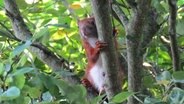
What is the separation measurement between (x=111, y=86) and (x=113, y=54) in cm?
8

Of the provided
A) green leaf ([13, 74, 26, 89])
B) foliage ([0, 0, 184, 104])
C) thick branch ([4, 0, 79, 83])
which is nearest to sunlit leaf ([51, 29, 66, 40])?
foliage ([0, 0, 184, 104])

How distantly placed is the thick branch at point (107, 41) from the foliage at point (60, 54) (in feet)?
0.21

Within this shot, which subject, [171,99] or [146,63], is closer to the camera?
[171,99]

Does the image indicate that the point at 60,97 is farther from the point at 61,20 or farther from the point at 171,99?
the point at 61,20

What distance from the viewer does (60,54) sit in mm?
1428

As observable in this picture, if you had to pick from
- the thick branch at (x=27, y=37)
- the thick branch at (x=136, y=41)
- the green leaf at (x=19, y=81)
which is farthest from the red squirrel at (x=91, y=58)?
the green leaf at (x=19, y=81)

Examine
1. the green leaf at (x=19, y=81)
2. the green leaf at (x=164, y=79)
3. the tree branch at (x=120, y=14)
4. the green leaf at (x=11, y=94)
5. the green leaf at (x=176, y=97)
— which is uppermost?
the tree branch at (x=120, y=14)

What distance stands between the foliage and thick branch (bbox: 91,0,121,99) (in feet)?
0.21

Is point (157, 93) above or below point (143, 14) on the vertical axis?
below

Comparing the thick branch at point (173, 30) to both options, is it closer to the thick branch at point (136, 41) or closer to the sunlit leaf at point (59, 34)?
the thick branch at point (136, 41)

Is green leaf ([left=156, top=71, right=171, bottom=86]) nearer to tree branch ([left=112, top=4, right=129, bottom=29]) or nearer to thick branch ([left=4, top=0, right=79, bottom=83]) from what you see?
tree branch ([left=112, top=4, right=129, bottom=29])

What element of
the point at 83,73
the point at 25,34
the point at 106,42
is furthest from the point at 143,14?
the point at 83,73

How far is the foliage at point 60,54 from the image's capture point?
29.2 inches

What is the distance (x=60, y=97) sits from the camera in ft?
2.52
